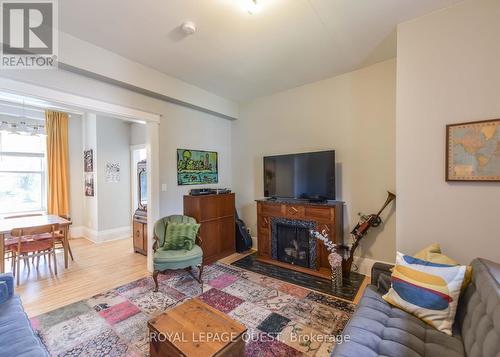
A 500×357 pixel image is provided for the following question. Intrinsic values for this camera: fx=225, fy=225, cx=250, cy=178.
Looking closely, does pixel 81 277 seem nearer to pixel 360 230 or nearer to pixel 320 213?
pixel 320 213

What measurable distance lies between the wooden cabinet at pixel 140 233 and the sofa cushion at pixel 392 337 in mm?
3501

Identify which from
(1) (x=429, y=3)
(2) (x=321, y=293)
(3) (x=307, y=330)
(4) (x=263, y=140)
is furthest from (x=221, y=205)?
(1) (x=429, y=3)

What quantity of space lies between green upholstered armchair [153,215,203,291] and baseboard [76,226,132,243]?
8.42 feet

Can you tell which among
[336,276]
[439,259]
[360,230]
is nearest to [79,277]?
[336,276]

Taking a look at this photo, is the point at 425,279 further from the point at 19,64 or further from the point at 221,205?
the point at 19,64

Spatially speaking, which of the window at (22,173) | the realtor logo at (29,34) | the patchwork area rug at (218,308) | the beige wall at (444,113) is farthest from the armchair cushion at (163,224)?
the window at (22,173)

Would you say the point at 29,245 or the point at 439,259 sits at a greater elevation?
the point at 439,259

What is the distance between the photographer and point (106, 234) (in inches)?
193

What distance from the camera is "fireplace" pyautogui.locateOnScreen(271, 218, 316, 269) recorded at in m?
3.18

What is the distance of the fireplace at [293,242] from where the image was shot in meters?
3.18

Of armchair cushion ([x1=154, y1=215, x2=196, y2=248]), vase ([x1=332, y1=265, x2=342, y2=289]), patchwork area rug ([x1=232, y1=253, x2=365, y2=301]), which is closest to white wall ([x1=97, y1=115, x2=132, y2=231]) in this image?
armchair cushion ([x1=154, y1=215, x2=196, y2=248])

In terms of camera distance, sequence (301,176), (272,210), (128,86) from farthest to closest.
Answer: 1. (272,210)
2. (301,176)
3. (128,86)

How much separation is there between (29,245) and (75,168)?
2597 millimetres

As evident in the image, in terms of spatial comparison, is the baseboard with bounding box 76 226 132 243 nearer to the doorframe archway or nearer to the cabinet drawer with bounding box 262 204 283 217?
the doorframe archway
